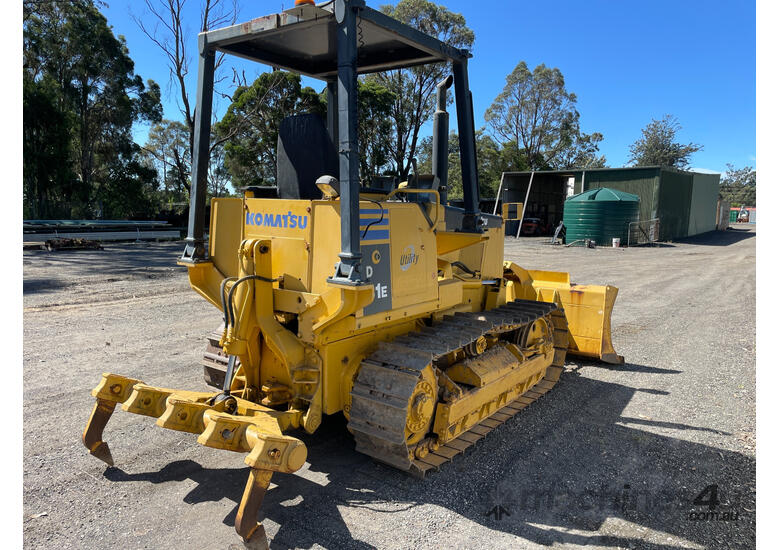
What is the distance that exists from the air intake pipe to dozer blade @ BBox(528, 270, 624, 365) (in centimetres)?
329

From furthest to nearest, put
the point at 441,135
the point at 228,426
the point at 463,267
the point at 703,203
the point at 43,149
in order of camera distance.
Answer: the point at 703,203, the point at 43,149, the point at 463,267, the point at 441,135, the point at 228,426

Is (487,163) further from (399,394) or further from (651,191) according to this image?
(399,394)

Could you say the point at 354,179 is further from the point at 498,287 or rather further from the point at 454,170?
the point at 454,170

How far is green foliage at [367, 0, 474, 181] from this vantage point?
112ft

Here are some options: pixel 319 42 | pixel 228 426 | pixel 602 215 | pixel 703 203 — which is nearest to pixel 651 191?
pixel 602 215

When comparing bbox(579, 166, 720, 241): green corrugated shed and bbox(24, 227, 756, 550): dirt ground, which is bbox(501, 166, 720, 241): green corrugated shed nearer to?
bbox(579, 166, 720, 241): green corrugated shed

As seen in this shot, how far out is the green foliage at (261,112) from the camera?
2594 centimetres

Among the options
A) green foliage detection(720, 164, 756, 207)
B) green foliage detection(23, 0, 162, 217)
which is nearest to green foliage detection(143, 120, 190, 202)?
green foliage detection(23, 0, 162, 217)

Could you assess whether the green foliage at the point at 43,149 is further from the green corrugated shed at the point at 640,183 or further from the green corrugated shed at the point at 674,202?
the green corrugated shed at the point at 674,202

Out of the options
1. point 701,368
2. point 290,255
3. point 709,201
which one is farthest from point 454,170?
point 290,255

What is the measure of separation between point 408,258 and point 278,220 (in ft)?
3.63

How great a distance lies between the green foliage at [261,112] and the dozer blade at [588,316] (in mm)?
20968

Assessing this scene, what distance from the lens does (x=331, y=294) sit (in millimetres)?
3742

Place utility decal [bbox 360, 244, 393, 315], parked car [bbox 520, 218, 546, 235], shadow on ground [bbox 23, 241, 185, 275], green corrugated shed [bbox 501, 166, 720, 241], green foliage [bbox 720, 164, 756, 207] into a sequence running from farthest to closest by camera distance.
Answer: green foliage [bbox 720, 164, 756, 207], parked car [bbox 520, 218, 546, 235], green corrugated shed [bbox 501, 166, 720, 241], shadow on ground [bbox 23, 241, 185, 275], utility decal [bbox 360, 244, 393, 315]
